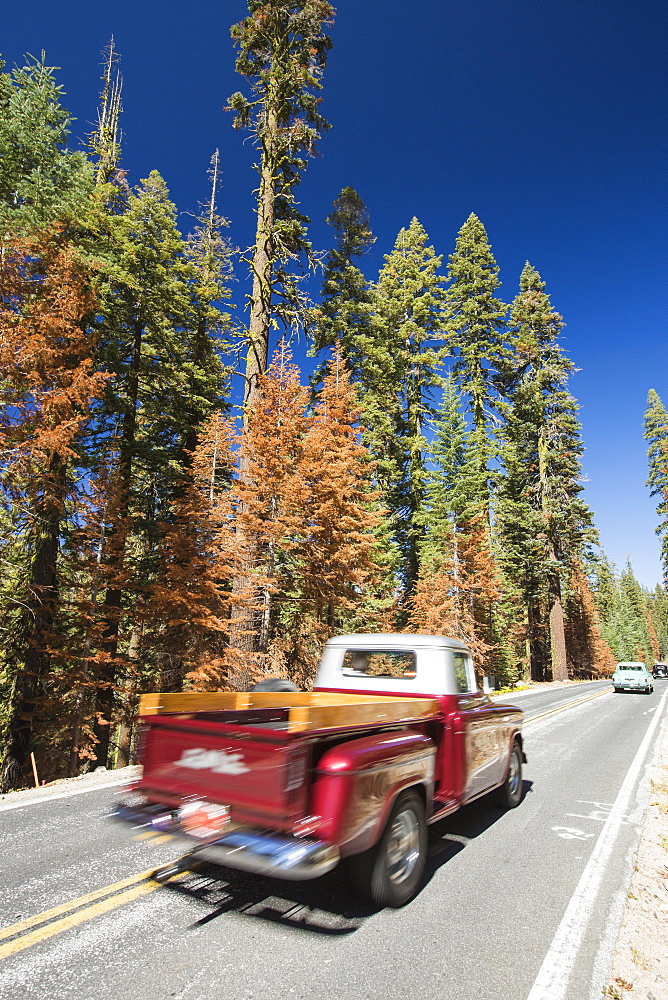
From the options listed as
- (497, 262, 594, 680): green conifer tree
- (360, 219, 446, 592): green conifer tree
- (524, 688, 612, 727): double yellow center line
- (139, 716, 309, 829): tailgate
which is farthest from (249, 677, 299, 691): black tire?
(497, 262, 594, 680): green conifer tree

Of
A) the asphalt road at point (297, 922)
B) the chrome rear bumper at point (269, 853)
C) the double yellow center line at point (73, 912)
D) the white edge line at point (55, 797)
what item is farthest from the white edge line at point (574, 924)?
the white edge line at point (55, 797)

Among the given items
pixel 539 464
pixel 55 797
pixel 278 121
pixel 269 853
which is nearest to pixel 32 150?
pixel 278 121

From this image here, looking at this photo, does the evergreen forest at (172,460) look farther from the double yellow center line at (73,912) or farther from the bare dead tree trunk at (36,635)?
the double yellow center line at (73,912)

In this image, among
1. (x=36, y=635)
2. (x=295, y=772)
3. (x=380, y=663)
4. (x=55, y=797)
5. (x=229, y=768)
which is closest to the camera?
(x=295, y=772)

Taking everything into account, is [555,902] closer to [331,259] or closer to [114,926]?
[114,926]

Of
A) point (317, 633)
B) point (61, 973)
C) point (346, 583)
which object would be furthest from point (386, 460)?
point (61, 973)

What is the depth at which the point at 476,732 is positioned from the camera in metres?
4.84

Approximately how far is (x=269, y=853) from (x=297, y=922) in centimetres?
93

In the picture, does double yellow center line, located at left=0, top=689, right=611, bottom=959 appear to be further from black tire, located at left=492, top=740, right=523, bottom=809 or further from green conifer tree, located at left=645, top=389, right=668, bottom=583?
green conifer tree, located at left=645, top=389, right=668, bottom=583

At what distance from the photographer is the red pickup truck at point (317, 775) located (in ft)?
9.30

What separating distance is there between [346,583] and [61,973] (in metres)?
13.2

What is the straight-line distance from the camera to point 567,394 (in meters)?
34.1

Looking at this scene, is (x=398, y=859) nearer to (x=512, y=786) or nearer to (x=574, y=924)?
(x=574, y=924)

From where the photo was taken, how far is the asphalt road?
2.59 metres
